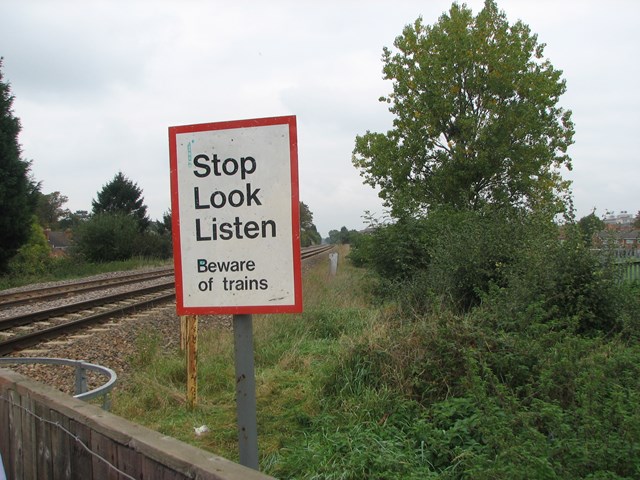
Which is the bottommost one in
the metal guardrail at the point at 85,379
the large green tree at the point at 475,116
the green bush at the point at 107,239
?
the metal guardrail at the point at 85,379

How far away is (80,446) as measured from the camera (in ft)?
8.08

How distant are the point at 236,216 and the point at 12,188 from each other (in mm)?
26481

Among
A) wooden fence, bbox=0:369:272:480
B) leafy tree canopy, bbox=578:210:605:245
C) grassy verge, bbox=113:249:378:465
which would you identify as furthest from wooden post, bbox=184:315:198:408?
leafy tree canopy, bbox=578:210:605:245

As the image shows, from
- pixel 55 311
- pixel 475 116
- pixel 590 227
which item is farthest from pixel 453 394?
pixel 475 116

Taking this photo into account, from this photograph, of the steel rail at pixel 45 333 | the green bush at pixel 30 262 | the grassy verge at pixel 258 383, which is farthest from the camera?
the green bush at pixel 30 262

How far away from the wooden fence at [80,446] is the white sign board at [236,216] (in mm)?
574

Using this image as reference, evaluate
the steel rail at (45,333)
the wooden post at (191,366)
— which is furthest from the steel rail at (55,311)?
the wooden post at (191,366)

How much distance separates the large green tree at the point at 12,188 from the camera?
24.6 meters

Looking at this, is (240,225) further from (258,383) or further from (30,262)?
(30,262)

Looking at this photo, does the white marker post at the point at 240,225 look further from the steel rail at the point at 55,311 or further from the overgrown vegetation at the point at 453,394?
the steel rail at the point at 55,311

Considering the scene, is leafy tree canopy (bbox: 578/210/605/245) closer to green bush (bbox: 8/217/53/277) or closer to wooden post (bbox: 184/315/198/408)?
wooden post (bbox: 184/315/198/408)

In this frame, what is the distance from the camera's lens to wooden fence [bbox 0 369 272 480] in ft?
6.32

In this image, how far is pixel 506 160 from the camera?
2164cm

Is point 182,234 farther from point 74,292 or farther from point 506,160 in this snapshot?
point 506,160
